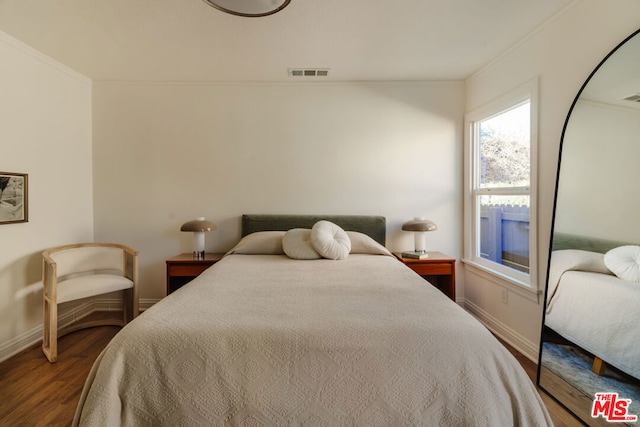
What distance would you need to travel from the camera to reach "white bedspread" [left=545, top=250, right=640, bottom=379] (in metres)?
1.47

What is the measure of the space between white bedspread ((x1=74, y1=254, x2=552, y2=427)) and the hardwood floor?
0.83 meters

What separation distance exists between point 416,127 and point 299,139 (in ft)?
4.31

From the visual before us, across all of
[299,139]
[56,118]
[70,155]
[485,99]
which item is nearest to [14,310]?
[70,155]

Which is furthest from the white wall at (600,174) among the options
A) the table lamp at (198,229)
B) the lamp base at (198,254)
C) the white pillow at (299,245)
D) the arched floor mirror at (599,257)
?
the lamp base at (198,254)

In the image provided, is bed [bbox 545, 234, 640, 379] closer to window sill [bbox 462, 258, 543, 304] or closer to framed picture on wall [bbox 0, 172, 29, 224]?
window sill [bbox 462, 258, 543, 304]

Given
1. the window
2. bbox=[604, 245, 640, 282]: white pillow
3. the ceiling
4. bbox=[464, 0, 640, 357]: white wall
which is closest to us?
bbox=[604, 245, 640, 282]: white pillow

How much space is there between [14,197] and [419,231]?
354 cm

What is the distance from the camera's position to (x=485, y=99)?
3053 millimetres

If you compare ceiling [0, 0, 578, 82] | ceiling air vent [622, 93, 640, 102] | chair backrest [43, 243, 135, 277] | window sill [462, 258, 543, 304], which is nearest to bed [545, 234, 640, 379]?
window sill [462, 258, 543, 304]

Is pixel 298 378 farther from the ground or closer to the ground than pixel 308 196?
closer to the ground

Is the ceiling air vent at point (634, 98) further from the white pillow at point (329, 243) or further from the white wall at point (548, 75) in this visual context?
the white pillow at point (329, 243)

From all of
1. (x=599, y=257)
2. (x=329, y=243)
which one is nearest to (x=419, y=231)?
(x=329, y=243)

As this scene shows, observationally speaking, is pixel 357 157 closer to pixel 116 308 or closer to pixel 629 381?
pixel 629 381

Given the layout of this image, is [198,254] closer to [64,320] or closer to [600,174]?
[64,320]
